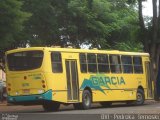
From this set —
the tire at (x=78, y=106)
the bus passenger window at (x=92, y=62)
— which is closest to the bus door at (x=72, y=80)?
the tire at (x=78, y=106)

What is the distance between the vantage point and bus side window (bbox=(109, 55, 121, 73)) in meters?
30.9

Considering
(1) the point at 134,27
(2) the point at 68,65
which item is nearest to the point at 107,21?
(1) the point at 134,27

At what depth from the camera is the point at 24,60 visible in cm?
2700

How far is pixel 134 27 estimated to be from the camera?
40812 millimetres

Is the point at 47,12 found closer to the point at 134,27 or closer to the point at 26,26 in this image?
the point at 26,26

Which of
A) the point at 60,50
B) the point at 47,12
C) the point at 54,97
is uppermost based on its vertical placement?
the point at 47,12

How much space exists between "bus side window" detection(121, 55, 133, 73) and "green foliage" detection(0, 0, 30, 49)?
6.07m

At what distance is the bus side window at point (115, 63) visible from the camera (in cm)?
3094

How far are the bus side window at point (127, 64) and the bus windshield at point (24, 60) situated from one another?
6708 millimetres

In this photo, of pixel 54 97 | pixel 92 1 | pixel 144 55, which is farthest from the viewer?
pixel 92 1

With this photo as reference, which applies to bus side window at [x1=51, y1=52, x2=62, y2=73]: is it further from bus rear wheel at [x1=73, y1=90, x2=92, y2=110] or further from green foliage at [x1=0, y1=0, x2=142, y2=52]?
green foliage at [x1=0, y1=0, x2=142, y2=52]

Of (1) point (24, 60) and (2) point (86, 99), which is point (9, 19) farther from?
(2) point (86, 99)

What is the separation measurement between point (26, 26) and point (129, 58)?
7992 millimetres

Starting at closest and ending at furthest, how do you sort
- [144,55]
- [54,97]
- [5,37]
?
[54,97]
[5,37]
[144,55]
